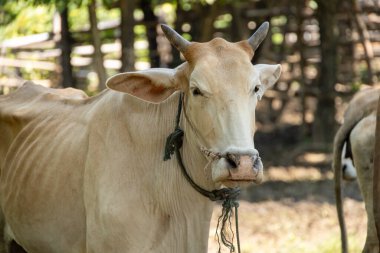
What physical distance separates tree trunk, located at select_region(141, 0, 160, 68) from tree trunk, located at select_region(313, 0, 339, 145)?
2457 mm

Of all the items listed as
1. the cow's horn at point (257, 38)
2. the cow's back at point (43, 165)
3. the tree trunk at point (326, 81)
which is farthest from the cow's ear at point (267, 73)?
the tree trunk at point (326, 81)

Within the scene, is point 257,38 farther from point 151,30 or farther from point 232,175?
point 151,30

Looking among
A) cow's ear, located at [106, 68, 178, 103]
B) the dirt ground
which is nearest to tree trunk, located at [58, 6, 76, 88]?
the dirt ground

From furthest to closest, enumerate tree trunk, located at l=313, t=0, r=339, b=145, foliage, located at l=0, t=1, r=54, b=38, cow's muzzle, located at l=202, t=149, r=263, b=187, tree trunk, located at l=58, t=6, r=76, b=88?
tree trunk, located at l=313, t=0, r=339, b=145, foliage, located at l=0, t=1, r=54, b=38, tree trunk, located at l=58, t=6, r=76, b=88, cow's muzzle, located at l=202, t=149, r=263, b=187

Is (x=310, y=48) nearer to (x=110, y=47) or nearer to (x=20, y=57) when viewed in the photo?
→ (x=110, y=47)

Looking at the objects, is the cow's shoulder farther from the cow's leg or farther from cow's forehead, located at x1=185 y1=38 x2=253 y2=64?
the cow's leg

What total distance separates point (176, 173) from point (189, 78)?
1.78 feet

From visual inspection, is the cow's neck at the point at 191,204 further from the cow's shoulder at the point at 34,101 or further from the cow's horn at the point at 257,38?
the cow's shoulder at the point at 34,101

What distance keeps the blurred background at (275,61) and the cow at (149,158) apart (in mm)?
3577

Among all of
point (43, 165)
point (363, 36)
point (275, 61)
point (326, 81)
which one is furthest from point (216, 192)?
point (275, 61)

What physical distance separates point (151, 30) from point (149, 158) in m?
9.86

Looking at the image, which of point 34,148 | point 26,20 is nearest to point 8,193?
point 34,148

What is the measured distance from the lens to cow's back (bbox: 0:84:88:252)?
514 cm

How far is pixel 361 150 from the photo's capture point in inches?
263
